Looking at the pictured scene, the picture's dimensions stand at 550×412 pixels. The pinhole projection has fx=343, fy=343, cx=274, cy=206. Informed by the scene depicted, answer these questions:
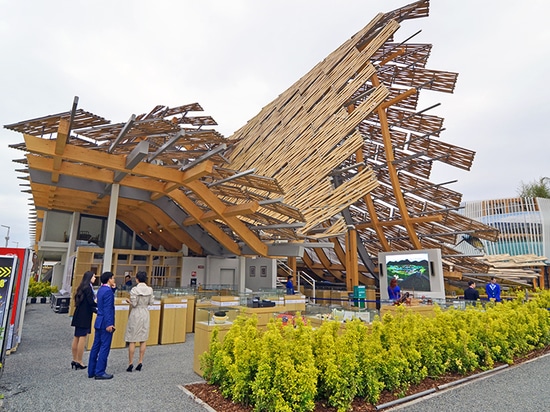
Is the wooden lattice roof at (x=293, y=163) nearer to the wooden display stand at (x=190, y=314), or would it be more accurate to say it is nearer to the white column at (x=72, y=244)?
the white column at (x=72, y=244)

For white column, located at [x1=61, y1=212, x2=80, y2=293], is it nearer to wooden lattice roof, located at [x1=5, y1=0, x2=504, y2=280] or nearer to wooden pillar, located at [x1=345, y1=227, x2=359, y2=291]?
wooden lattice roof, located at [x1=5, y1=0, x2=504, y2=280]

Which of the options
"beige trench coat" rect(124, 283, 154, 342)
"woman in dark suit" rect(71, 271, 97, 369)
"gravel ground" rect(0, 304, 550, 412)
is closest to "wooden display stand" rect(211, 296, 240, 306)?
"gravel ground" rect(0, 304, 550, 412)

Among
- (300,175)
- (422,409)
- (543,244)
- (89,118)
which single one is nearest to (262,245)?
(300,175)

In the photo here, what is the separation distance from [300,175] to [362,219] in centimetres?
880

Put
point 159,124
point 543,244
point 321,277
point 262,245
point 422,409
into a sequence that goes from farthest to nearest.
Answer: point 543,244 → point 321,277 → point 262,245 → point 159,124 → point 422,409

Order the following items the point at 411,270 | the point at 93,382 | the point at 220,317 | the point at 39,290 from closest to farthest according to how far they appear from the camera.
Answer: the point at 93,382 → the point at 220,317 → the point at 411,270 → the point at 39,290

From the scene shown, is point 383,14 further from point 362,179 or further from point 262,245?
point 262,245

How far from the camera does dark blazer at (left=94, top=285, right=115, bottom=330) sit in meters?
5.49

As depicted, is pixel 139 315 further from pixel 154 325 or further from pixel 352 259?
pixel 352 259

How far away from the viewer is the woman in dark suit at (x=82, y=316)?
233 inches

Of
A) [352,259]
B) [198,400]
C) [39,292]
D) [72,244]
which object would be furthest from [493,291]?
[39,292]

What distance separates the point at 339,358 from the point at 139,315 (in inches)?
139

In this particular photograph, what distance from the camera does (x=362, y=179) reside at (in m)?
14.4

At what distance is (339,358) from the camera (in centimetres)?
436
